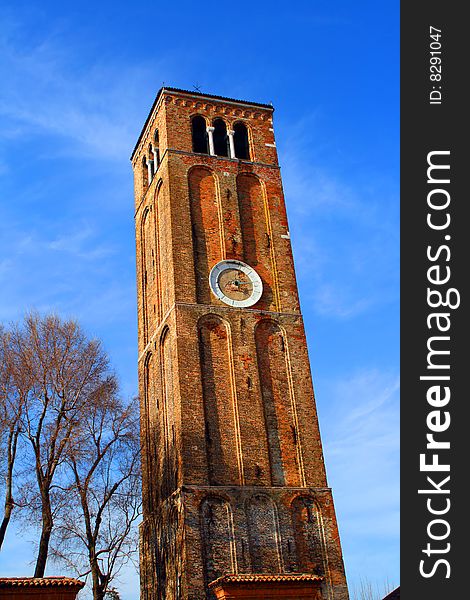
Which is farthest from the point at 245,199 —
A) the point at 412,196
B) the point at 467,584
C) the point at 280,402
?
the point at 467,584

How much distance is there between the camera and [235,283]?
81.0ft

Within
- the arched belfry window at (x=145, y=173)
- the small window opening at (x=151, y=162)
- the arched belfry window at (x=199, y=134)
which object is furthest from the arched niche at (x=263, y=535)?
the arched belfry window at (x=145, y=173)

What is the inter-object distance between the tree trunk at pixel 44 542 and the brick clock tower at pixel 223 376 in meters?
3.58

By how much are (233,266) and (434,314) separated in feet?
49.5

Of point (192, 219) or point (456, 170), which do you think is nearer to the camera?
point (456, 170)

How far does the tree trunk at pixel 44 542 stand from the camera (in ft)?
59.1

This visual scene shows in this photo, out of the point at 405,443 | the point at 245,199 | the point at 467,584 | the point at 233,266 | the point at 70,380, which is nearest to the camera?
the point at 467,584

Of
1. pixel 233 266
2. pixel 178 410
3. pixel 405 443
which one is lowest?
pixel 405 443

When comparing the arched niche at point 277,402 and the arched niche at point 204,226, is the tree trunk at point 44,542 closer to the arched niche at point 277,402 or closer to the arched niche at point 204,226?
the arched niche at point 277,402

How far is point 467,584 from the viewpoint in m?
9.30

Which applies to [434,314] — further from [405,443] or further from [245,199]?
[245,199]

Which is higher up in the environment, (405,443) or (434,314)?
(434,314)

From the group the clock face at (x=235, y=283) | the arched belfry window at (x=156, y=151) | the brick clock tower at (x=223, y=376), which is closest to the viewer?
the brick clock tower at (x=223, y=376)

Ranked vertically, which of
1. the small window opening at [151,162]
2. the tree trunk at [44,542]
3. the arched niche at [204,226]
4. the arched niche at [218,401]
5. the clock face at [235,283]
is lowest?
the tree trunk at [44,542]
